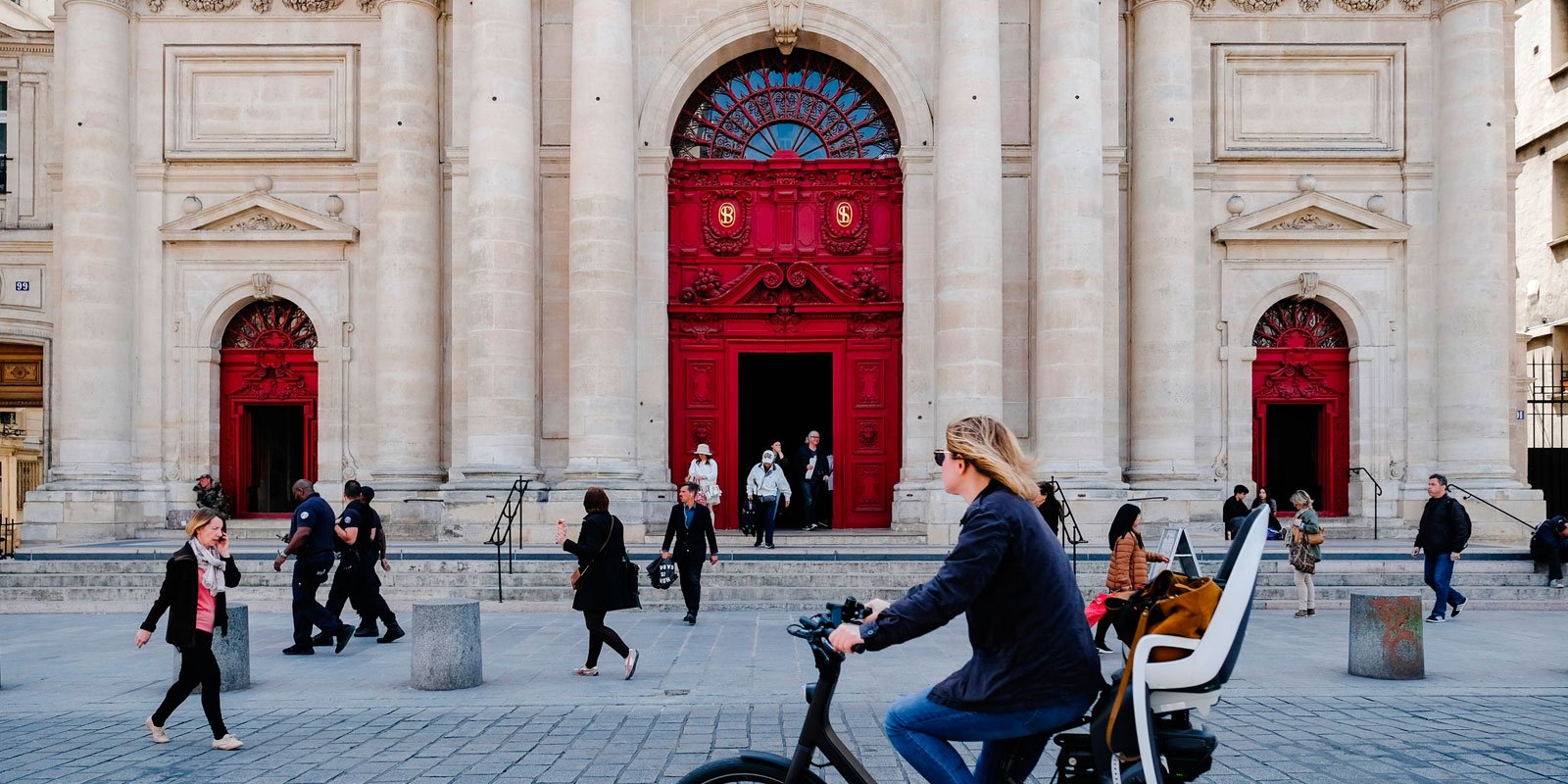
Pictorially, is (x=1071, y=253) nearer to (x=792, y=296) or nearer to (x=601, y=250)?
(x=792, y=296)

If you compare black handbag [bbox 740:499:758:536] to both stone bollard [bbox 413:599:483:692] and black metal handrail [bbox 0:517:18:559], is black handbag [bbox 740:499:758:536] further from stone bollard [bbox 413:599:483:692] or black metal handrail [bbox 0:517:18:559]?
black metal handrail [bbox 0:517:18:559]

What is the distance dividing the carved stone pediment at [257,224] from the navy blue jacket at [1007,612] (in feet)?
63.4

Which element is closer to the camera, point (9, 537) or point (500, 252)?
point (500, 252)

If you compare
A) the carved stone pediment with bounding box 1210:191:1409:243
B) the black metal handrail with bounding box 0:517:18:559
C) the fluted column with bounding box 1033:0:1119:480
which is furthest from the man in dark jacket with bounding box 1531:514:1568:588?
the black metal handrail with bounding box 0:517:18:559

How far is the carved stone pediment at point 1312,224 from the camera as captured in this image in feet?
67.5

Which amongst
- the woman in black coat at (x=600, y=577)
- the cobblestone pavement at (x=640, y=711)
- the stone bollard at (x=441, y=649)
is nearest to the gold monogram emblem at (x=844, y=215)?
the cobblestone pavement at (x=640, y=711)

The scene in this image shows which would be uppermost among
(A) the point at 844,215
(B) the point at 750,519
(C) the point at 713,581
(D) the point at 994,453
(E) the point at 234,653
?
(A) the point at 844,215

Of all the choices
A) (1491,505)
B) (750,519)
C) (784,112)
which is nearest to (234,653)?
(750,519)

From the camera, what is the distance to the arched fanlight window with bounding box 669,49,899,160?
21.3 m

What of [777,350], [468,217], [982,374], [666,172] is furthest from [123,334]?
[982,374]

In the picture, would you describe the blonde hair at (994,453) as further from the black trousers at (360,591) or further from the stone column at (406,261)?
the stone column at (406,261)

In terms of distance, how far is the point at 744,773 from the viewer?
3.79 meters

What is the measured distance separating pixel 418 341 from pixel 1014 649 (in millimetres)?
18080

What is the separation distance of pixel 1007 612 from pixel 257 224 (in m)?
20.5
